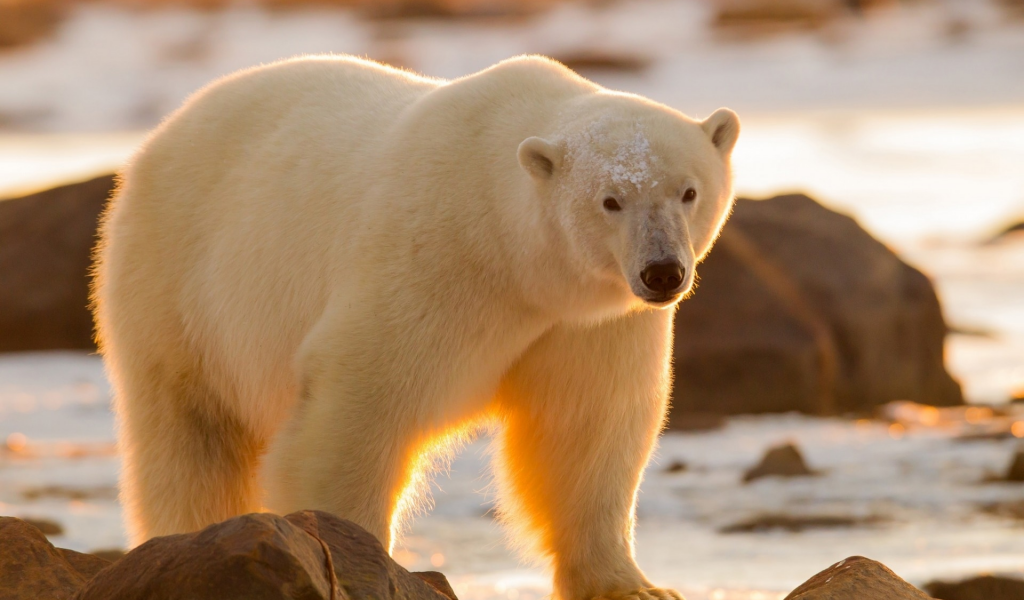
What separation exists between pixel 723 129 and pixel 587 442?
41.3 inches

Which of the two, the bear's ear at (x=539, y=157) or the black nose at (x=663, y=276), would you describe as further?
the bear's ear at (x=539, y=157)

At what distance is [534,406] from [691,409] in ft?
18.8

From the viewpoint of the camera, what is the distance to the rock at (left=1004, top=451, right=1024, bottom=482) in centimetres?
750

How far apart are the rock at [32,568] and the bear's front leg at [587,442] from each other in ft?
4.59

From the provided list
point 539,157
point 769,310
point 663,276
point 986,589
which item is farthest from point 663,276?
point 769,310

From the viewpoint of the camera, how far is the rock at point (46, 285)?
11031 mm

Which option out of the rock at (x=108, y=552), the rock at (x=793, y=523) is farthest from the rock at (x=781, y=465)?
the rock at (x=108, y=552)

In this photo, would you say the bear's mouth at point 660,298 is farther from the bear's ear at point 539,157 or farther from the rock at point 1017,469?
the rock at point 1017,469

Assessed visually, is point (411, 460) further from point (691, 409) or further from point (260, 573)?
point (691, 409)

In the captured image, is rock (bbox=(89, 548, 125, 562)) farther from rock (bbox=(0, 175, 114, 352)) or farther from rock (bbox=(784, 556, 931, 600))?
rock (bbox=(0, 175, 114, 352))

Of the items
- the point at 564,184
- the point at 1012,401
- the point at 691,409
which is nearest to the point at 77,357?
the point at 691,409

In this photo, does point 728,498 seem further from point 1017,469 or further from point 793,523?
point 1017,469

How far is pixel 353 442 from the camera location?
12.5 feet

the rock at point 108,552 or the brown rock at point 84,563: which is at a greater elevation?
the rock at point 108,552
